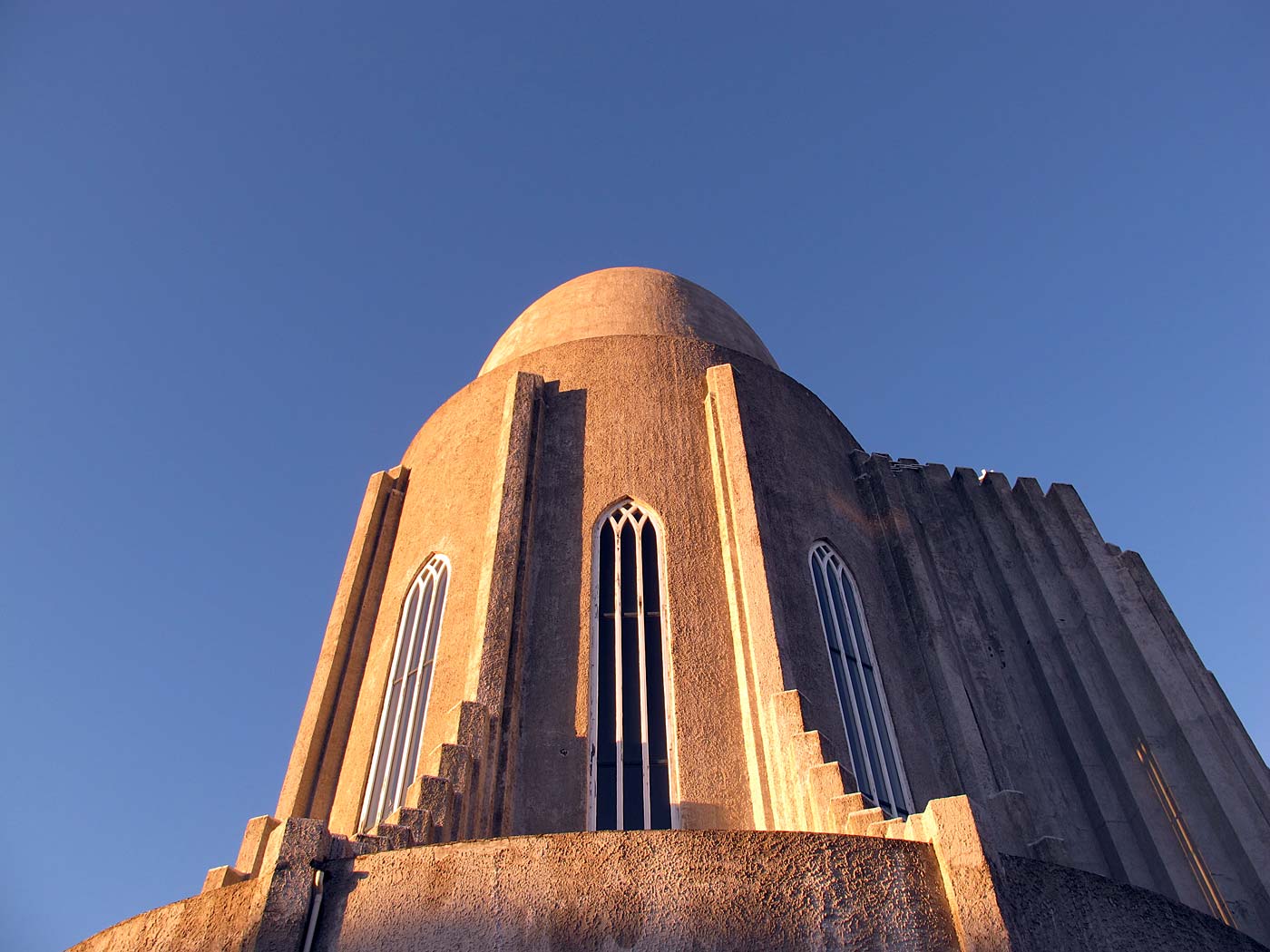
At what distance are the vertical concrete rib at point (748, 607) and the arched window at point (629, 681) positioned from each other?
0.87 m

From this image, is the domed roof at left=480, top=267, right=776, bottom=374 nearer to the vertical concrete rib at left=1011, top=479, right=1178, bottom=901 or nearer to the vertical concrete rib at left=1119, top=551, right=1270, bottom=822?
the vertical concrete rib at left=1011, top=479, right=1178, bottom=901

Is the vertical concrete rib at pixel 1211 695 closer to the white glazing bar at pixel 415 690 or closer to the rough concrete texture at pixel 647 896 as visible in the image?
the rough concrete texture at pixel 647 896

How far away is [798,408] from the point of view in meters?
16.3

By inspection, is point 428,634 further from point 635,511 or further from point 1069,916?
point 1069,916

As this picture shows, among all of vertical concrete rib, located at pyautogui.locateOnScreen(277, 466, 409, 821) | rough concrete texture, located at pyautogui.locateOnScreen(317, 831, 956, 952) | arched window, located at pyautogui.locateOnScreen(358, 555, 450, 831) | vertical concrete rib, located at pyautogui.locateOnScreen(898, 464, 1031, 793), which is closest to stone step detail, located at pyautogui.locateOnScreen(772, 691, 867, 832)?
rough concrete texture, located at pyautogui.locateOnScreen(317, 831, 956, 952)

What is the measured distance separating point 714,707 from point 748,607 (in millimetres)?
1220

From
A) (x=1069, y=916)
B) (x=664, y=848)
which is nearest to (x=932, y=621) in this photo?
(x=1069, y=916)

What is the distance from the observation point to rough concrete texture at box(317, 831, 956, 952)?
23.5ft

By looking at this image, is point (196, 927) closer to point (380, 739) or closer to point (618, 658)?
point (380, 739)

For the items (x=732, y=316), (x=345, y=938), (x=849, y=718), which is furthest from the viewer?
(x=732, y=316)

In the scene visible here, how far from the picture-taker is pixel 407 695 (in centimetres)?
1332

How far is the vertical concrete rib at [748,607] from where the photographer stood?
10.6m

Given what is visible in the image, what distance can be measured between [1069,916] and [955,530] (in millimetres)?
9581

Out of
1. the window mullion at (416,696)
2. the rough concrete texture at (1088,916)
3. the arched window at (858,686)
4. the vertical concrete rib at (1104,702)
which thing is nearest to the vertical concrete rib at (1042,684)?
the vertical concrete rib at (1104,702)
